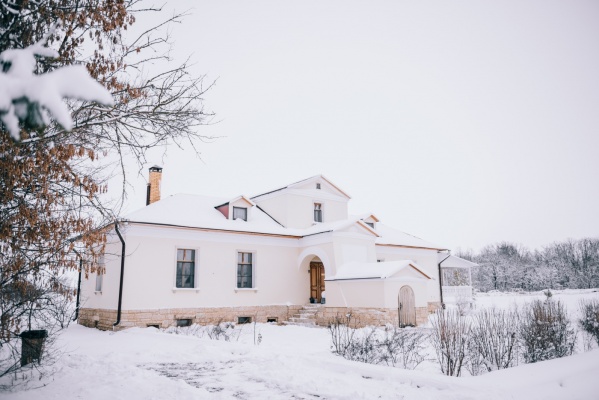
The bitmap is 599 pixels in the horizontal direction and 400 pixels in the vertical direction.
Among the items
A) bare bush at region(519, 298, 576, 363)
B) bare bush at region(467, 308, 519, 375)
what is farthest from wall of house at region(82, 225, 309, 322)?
bare bush at region(519, 298, 576, 363)

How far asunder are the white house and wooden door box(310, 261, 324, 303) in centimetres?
6

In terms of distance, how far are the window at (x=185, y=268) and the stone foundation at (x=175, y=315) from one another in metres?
1.17

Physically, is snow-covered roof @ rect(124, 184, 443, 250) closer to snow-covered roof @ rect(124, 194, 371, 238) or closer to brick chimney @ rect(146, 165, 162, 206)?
snow-covered roof @ rect(124, 194, 371, 238)

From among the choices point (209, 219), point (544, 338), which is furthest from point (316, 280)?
point (544, 338)

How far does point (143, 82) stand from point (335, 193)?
19.7 m

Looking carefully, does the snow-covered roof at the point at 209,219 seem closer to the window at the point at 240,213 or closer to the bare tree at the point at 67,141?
the window at the point at 240,213

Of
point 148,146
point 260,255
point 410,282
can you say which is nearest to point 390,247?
point 410,282

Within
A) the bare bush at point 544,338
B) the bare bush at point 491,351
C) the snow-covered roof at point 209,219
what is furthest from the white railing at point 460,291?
the bare bush at point 491,351

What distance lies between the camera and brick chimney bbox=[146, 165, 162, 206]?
819 inches

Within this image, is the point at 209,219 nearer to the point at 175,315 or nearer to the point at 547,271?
the point at 175,315

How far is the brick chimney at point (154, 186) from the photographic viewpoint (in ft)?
68.2

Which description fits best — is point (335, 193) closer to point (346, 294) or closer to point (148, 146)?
point (346, 294)

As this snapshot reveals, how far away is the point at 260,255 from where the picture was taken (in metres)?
20.4

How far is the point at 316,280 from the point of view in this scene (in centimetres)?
2217
